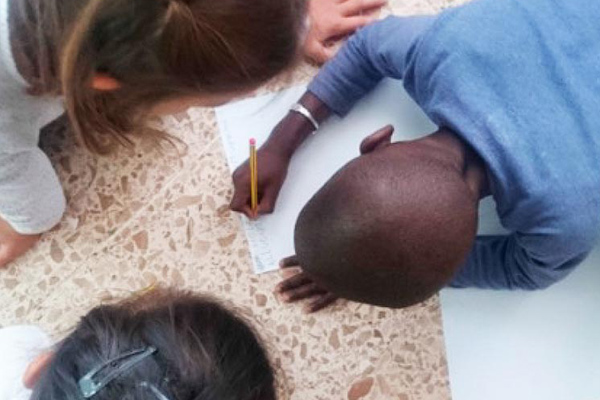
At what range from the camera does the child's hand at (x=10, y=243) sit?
0.80m

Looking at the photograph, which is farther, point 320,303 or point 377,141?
point 320,303

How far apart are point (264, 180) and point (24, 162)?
9.4 inches

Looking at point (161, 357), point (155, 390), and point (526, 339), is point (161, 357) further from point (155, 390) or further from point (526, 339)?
point (526, 339)

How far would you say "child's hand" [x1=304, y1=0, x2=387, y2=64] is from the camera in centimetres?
83

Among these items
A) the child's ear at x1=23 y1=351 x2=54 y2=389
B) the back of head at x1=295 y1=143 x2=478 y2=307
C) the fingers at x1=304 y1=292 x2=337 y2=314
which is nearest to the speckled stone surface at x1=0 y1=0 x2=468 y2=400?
the fingers at x1=304 y1=292 x2=337 y2=314

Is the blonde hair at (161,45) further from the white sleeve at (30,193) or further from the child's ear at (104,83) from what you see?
the white sleeve at (30,193)

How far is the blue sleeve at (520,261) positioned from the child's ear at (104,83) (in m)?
0.38

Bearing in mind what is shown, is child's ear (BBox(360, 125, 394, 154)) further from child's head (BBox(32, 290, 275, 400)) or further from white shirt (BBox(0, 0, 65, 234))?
white shirt (BBox(0, 0, 65, 234))

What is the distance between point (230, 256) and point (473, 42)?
342 mm

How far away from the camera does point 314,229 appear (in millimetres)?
587

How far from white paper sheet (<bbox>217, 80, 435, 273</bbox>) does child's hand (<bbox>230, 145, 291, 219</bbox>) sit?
15 mm

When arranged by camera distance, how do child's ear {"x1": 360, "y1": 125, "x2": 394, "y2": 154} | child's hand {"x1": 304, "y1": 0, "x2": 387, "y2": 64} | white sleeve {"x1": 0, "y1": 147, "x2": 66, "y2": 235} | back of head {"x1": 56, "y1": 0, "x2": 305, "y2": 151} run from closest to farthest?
back of head {"x1": 56, "y1": 0, "x2": 305, "y2": 151}
child's ear {"x1": 360, "y1": 125, "x2": 394, "y2": 154}
white sleeve {"x1": 0, "y1": 147, "x2": 66, "y2": 235}
child's hand {"x1": 304, "y1": 0, "x2": 387, "y2": 64}

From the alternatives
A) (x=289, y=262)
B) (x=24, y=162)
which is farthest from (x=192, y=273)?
(x=24, y=162)

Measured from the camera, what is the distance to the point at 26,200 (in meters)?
0.75
